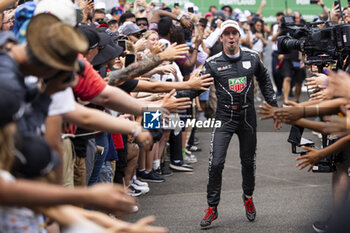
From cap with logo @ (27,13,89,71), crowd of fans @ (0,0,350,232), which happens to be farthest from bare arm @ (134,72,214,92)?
cap with logo @ (27,13,89,71)

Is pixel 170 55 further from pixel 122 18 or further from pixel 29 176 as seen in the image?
pixel 122 18

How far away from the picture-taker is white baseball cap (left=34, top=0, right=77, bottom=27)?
14.2 ft

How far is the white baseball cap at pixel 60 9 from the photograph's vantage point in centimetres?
433

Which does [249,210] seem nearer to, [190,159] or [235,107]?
[235,107]

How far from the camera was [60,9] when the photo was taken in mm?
4375

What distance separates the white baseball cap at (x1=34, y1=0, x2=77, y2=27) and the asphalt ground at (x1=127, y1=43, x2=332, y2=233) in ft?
9.97

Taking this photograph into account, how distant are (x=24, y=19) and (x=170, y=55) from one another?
A: 1310 millimetres

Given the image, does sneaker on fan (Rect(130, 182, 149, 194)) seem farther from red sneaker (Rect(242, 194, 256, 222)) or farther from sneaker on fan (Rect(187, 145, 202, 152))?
sneaker on fan (Rect(187, 145, 202, 152))

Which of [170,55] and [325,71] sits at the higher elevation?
[170,55]

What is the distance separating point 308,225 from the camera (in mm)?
7141

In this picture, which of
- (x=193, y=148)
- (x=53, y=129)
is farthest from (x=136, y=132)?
(x=193, y=148)

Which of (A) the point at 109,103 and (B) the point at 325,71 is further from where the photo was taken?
(B) the point at 325,71

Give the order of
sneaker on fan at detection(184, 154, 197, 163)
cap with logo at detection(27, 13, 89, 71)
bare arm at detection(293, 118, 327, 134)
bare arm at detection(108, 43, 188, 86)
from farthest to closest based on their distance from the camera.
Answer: sneaker on fan at detection(184, 154, 197, 163)
bare arm at detection(293, 118, 327, 134)
bare arm at detection(108, 43, 188, 86)
cap with logo at detection(27, 13, 89, 71)

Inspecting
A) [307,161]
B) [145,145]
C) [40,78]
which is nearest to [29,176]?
[40,78]
